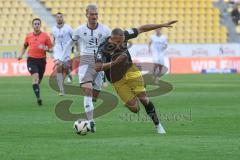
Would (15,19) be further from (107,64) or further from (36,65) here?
(107,64)

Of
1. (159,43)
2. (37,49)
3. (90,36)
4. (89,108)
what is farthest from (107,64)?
(159,43)

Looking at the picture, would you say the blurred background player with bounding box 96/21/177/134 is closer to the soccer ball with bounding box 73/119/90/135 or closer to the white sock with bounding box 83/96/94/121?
the white sock with bounding box 83/96/94/121

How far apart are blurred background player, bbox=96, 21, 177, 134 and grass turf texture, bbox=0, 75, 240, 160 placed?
52 cm

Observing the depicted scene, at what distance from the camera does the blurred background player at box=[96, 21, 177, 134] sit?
12.7 metres

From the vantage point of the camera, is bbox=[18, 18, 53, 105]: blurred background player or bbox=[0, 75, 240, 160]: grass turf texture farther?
bbox=[18, 18, 53, 105]: blurred background player

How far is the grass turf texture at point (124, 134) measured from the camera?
10.1 m

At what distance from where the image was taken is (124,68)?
520 inches

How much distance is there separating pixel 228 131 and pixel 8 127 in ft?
13.4

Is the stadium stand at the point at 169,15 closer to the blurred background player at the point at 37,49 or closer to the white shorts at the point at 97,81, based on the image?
the blurred background player at the point at 37,49

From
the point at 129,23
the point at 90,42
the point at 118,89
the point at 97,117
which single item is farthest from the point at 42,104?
the point at 129,23

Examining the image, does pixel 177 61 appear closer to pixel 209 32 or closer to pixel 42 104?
pixel 209 32

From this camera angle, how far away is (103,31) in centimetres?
1455

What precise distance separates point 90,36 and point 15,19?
28.6m

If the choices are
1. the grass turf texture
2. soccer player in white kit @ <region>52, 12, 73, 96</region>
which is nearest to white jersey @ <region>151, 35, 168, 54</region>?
soccer player in white kit @ <region>52, 12, 73, 96</region>
